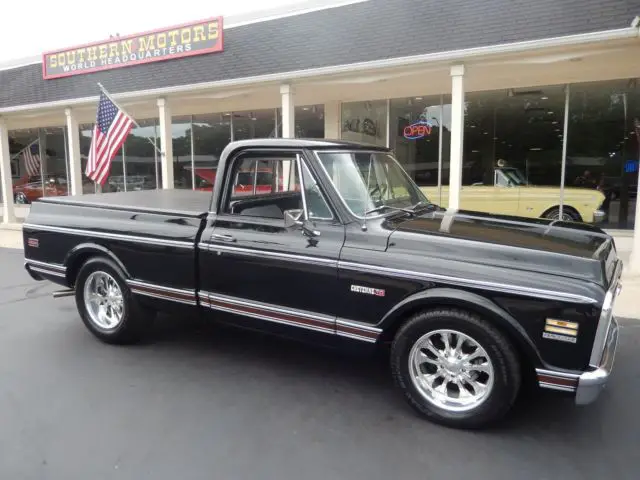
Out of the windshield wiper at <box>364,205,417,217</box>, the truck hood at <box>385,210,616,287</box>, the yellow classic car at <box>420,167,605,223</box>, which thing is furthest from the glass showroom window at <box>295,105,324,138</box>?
the truck hood at <box>385,210,616,287</box>

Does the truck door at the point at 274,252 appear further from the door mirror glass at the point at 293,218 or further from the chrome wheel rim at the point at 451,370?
the chrome wheel rim at the point at 451,370

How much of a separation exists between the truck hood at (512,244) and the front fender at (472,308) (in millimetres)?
240

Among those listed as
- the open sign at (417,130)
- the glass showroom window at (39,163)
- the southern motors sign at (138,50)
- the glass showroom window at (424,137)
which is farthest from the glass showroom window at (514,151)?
the glass showroom window at (39,163)

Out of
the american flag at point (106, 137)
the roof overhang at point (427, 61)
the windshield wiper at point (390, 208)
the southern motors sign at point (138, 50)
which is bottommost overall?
the windshield wiper at point (390, 208)

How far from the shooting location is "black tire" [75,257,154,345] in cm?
475

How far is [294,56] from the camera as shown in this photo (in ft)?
32.4

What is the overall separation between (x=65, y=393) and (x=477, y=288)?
3175 millimetres

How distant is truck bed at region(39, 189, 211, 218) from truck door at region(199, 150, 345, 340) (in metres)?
0.37

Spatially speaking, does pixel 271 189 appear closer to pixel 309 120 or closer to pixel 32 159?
pixel 309 120

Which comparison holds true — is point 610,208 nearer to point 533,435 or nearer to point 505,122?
point 505,122

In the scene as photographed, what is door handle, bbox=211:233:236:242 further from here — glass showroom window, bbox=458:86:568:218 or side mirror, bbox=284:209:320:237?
glass showroom window, bbox=458:86:568:218

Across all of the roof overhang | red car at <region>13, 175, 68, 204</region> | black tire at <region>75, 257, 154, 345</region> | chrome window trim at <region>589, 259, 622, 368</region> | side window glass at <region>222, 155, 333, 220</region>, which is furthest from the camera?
red car at <region>13, 175, 68, 204</region>

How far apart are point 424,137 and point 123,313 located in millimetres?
9072

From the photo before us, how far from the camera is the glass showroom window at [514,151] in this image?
35.4ft
